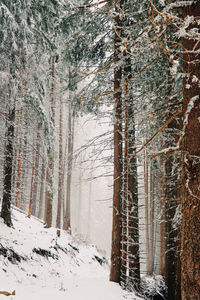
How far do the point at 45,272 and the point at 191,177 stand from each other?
6.43 meters

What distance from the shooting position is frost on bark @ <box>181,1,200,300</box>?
233 centimetres

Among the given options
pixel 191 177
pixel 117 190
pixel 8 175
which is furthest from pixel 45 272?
pixel 191 177

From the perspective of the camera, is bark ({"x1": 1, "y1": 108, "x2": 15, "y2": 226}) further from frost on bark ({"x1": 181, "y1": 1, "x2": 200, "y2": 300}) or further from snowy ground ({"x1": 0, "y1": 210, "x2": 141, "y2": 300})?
frost on bark ({"x1": 181, "y1": 1, "x2": 200, "y2": 300})

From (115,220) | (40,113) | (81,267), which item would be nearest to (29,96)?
(40,113)

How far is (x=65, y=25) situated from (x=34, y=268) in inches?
299

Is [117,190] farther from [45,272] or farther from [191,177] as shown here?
[45,272]

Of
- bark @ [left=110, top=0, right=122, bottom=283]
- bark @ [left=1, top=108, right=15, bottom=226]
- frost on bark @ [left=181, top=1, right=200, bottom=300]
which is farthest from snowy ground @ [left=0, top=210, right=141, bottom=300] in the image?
frost on bark @ [left=181, top=1, right=200, bottom=300]

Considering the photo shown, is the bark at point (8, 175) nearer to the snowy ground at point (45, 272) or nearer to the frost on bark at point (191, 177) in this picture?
the snowy ground at point (45, 272)

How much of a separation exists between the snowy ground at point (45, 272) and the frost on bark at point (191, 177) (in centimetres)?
277

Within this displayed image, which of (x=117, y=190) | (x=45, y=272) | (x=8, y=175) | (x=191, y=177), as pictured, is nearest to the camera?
(x=191, y=177)

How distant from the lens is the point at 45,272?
6867 mm

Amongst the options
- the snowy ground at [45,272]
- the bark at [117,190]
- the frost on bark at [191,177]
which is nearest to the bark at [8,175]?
the snowy ground at [45,272]

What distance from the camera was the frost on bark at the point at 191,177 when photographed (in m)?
2.33

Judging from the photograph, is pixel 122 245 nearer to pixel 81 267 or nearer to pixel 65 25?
pixel 81 267
